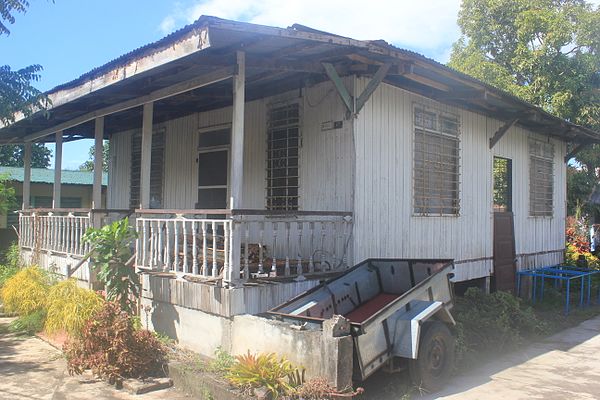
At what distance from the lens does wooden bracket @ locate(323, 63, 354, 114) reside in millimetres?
6395

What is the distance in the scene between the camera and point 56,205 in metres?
11.1

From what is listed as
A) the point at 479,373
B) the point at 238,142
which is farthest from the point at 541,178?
the point at 238,142

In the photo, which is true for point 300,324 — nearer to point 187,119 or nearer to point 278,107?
point 278,107

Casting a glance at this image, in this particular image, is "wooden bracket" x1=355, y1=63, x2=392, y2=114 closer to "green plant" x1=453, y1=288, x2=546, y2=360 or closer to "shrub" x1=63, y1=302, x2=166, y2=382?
"green plant" x1=453, y1=288, x2=546, y2=360

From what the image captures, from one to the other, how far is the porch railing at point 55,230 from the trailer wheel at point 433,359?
520 cm

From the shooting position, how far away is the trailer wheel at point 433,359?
17.0ft

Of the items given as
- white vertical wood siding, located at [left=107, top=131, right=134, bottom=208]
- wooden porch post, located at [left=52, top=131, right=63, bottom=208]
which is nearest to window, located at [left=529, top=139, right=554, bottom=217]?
white vertical wood siding, located at [left=107, top=131, right=134, bottom=208]

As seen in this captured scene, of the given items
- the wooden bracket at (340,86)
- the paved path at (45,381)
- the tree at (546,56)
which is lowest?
the paved path at (45,381)

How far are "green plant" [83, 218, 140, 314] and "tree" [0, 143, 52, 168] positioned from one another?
86.5 feet

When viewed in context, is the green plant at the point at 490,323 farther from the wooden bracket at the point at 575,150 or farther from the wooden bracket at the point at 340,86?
the wooden bracket at the point at 575,150

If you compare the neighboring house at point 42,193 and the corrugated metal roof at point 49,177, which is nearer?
the neighboring house at point 42,193

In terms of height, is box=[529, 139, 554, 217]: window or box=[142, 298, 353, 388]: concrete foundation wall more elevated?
box=[529, 139, 554, 217]: window

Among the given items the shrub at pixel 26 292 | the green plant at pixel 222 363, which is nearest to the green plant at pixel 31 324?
the shrub at pixel 26 292

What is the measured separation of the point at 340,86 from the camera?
664 centimetres
